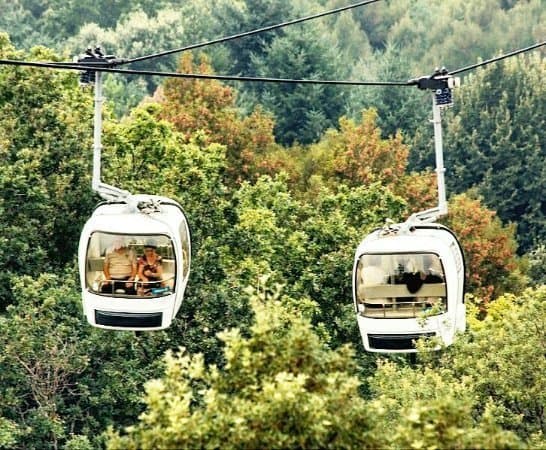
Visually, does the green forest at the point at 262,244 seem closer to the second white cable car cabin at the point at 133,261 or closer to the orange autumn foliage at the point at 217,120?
the orange autumn foliage at the point at 217,120

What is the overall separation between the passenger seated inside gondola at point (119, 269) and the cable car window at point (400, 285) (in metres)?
3.63

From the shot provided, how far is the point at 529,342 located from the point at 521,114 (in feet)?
160

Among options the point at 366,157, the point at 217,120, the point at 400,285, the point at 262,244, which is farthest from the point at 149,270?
the point at 217,120

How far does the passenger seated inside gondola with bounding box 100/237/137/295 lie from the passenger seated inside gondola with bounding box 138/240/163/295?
0.12m

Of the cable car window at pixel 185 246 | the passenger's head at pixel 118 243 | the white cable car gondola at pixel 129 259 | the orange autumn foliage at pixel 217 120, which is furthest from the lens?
the orange autumn foliage at pixel 217 120

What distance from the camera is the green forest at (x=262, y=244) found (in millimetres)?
17156

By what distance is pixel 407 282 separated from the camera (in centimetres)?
2748

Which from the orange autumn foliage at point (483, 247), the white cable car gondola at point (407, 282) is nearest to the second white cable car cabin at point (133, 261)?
the white cable car gondola at point (407, 282)

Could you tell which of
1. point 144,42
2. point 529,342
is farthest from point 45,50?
point 144,42

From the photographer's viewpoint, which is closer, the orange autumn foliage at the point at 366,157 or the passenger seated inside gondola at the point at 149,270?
the passenger seated inside gondola at the point at 149,270

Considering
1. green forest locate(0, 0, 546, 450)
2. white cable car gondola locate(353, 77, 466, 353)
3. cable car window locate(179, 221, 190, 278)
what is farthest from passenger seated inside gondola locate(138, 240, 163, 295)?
white cable car gondola locate(353, 77, 466, 353)

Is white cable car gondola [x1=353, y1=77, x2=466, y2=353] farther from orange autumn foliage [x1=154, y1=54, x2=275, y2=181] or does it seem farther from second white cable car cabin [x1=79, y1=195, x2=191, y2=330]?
orange autumn foliage [x1=154, y1=54, x2=275, y2=181]

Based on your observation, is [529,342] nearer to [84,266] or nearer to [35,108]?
[84,266]

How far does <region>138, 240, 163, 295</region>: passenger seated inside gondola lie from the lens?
2680 cm
